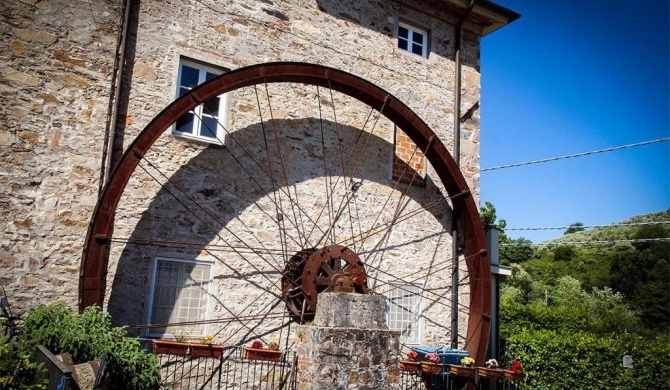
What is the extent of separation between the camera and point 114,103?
254 inches

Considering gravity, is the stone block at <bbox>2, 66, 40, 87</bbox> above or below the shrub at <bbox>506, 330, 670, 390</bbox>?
above

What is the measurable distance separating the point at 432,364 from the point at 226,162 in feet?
12.5

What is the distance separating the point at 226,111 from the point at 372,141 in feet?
7.98

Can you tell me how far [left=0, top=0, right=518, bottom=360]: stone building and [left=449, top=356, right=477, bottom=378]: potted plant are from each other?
1072 mm

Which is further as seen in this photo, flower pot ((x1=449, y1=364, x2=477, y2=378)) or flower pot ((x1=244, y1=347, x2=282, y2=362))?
flower pot ((x1=449, y1=364, x2=477, y2=378))

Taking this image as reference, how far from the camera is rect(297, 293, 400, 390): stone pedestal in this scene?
5031 mm

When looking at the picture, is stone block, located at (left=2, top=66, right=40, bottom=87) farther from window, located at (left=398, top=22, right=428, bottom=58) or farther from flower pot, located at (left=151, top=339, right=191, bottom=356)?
window, located at (left=398, top=22, right=428, bottom=58)

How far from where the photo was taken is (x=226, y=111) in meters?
7.24

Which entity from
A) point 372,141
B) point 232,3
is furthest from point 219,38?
point 372,141

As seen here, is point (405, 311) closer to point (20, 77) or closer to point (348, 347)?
point (348, 347)

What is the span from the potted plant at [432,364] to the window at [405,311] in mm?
1035

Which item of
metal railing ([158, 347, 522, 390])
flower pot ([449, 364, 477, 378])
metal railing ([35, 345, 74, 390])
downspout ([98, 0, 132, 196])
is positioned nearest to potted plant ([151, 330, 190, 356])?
metal railing ([158, 347, 522, 390])

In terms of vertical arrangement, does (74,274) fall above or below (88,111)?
below

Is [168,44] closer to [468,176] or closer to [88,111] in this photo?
[88,111]
